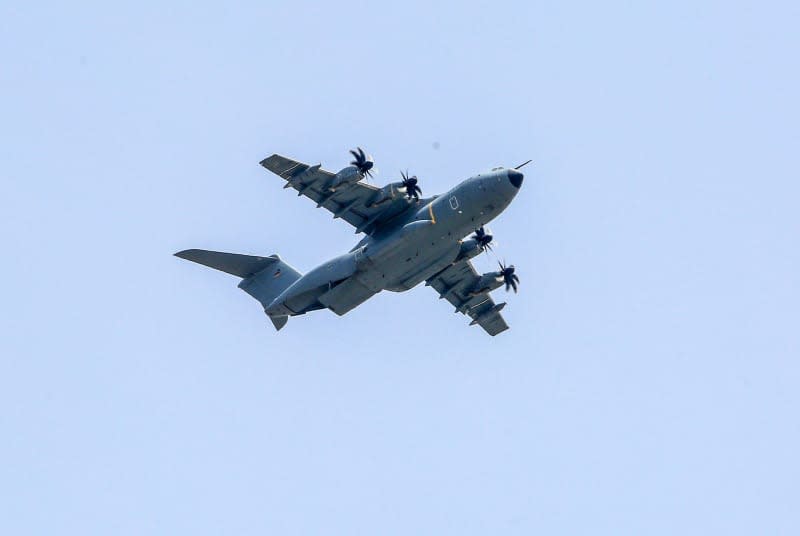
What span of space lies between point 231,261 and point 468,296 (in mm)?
12555

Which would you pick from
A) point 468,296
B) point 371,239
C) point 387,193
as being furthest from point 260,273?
point 468,296

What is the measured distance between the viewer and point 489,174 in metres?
54.8

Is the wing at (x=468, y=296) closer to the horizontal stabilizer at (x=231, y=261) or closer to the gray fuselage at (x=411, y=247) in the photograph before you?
the gray fuselage at (x=411, y=247)

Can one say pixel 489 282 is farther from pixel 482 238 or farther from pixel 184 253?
pixel 184 253

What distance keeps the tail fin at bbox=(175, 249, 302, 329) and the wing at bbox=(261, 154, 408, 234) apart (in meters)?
5.10

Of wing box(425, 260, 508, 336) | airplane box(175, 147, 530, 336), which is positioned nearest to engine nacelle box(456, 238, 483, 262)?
airplane box(175, 147, 530, 336)

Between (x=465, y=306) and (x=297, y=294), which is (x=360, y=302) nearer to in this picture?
(x=297, y=294)

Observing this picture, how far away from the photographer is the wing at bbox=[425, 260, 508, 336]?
2483 inches

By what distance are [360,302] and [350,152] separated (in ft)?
24.9

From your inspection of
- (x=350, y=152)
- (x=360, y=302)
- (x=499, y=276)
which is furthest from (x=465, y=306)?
(x=350, y=152)

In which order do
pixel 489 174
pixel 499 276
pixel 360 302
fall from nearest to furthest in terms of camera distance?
pixel 489 174, pixel 360 302, pixel 499 276

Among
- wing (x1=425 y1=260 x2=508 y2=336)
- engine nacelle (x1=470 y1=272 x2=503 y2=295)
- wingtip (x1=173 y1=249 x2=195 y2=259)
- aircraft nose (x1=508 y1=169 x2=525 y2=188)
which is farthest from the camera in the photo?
wing (x1=425 y1=260 x2=508 y2=336)

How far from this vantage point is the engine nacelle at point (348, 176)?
5472 cm

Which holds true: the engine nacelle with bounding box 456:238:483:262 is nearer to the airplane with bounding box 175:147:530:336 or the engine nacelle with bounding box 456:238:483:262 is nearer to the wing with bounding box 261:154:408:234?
the airplane with bounding box 175:147:530:336
